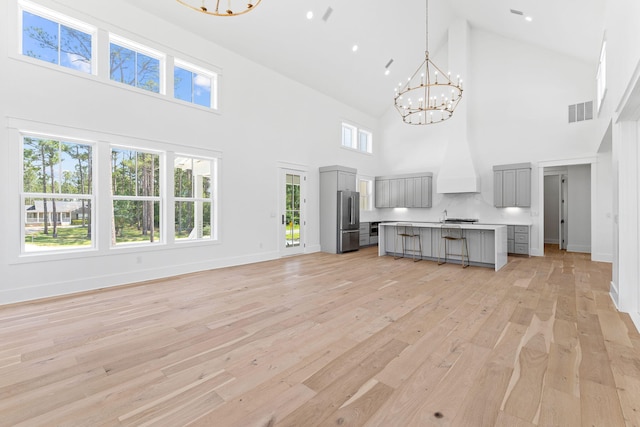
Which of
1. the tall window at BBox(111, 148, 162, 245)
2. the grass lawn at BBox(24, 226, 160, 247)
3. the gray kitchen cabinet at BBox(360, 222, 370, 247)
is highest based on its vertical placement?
the tall window at BBox(111, 148, 162, 245)

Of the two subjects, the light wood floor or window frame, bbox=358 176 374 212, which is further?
window frame, bbox=358 176 374 212

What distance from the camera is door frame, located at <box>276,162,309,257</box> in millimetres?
7189

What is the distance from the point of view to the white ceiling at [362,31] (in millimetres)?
5516

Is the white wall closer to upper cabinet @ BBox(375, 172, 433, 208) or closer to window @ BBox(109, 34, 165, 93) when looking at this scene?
window @ BBox(109, 34, 165, 93)

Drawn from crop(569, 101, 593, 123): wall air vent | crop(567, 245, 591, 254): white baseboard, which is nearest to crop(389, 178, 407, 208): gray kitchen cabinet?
crop(569, 101, 593, 123): wall air vent

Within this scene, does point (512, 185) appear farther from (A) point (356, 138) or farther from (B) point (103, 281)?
(B) point (103, 281)

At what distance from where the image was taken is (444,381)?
204cm

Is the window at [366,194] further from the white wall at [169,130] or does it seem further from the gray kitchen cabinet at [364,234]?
the white wall at [169,130]

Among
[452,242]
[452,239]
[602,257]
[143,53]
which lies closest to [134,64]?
[143,53]

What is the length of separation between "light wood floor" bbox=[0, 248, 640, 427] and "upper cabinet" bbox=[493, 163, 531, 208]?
144 inches

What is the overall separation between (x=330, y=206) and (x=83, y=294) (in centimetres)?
544

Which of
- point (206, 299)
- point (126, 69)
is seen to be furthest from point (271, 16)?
point (206, 299)

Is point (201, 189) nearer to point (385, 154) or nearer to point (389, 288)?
point (389, 288)

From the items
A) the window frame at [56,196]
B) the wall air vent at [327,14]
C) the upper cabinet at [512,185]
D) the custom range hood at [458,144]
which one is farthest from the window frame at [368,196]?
the window frame at [56,196]
